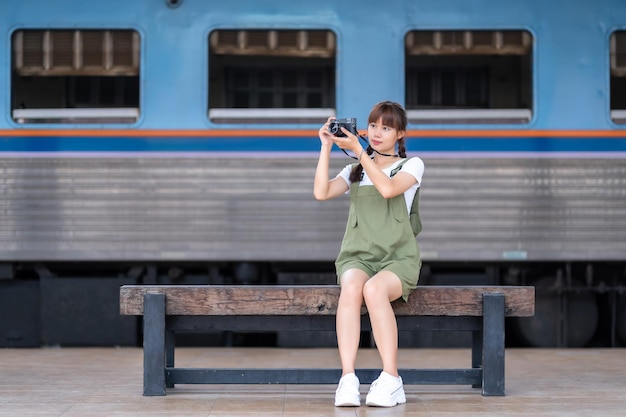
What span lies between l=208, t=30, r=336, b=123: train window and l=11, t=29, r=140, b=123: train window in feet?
2.11

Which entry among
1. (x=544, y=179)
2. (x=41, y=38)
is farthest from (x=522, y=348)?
(x=41, y=38)

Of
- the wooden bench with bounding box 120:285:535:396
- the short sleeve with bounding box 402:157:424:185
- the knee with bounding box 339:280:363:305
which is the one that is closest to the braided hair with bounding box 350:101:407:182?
the short sleeve with bounding box 402:157:424:185

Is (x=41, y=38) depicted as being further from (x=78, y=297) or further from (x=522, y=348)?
(x=522, y=348)

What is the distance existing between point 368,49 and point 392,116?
2.65 metres

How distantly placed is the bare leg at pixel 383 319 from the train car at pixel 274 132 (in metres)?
2.77

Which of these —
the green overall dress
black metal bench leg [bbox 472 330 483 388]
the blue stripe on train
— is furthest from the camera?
the blue stripe on train

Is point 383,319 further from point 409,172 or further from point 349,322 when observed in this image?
point 409,172

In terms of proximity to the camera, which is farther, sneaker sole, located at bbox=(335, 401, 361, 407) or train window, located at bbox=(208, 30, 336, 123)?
train window, located at bbox=(208, 30, 336, 123)

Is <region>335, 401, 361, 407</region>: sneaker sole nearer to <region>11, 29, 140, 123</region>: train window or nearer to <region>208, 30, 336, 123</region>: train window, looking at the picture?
<region>208, 30, 336, 123</region>: train window

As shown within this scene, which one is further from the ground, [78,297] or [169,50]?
[169,50]

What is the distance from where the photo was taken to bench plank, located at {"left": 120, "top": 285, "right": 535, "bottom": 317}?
18.3 feet

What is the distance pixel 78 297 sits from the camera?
8375 millimetres

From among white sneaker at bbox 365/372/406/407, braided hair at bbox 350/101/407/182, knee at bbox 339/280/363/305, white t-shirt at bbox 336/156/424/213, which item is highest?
braided hair at bbox 350/101/407/182

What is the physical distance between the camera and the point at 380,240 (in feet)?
18.0
